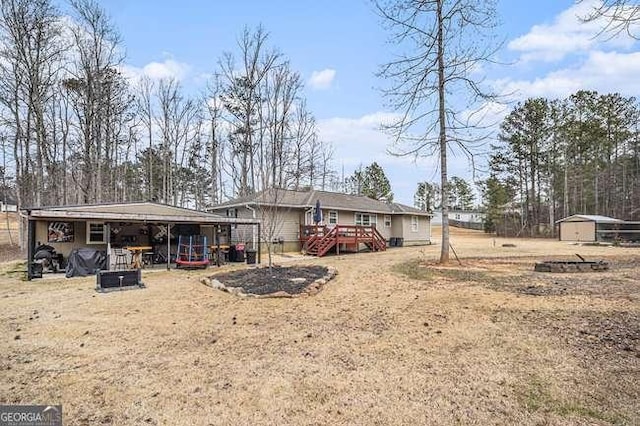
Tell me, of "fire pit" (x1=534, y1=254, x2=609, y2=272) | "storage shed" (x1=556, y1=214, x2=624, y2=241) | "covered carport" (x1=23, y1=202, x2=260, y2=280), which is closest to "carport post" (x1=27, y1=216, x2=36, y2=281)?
"covered carport" (x1=23, y1=202, x2=260, y2=280)

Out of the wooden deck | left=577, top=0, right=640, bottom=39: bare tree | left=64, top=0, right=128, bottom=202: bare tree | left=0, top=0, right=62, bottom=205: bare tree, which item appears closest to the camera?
left=577, top=0, right=640, bottom=39: bare tree

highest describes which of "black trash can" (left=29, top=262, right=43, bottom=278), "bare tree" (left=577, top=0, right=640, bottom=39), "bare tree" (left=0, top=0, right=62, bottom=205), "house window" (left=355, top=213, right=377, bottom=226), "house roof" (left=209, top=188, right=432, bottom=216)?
"bare tree" (left=0, top=0, right=62, bottom=205)

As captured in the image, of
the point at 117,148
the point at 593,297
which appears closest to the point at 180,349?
the point at 593,297

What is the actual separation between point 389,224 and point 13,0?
24.7m

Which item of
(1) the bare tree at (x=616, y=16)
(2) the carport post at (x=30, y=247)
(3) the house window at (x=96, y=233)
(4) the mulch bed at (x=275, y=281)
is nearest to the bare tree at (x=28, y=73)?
(3) the house window at (x=96, y=233)

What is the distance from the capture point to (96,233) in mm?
13867

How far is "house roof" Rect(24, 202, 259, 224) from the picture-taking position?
35.0 feet

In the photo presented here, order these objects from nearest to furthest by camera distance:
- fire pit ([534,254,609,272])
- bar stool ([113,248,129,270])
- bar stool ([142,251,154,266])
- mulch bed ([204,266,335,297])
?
mulch bed ([204,266,335,297])
fire pit ([534,254,609,272])
bar stool ([113,248,129,270])
bar stool ([142,251,154,266])

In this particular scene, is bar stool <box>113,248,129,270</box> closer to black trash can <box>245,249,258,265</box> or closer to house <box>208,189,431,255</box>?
black trash can <box>245,249,258,265</box>

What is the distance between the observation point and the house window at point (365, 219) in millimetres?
24208

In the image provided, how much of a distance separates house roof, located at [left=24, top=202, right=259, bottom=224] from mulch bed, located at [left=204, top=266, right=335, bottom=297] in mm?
3848

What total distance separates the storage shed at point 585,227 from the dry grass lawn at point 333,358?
2615 cm

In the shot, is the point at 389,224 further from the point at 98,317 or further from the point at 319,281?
the point at 98,317

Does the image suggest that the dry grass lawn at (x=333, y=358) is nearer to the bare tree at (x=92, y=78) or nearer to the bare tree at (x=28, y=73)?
the bare tree at (x=28, y=73)
